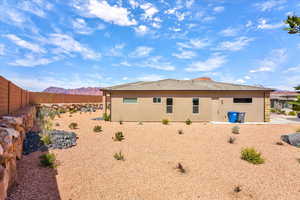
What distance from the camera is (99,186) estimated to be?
3.74 meters

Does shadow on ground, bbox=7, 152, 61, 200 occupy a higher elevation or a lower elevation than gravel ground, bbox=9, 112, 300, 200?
higher

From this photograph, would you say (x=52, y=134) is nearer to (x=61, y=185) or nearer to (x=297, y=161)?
(x=61, y=185)

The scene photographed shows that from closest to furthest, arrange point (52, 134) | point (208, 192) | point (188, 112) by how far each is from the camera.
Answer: point (208, 192)
point (52, 134)
point (188, 112)

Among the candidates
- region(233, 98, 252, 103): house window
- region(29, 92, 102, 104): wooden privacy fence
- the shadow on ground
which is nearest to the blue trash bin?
region(233, 98, 252, 103): house window

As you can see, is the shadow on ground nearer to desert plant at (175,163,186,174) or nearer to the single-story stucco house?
desert plant at (175,163,186,174)

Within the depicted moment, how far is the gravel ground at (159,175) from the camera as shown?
11.5 feet

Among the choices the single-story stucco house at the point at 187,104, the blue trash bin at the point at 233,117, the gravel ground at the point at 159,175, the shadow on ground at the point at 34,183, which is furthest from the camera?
the single-story stucco house at the point at 187,104

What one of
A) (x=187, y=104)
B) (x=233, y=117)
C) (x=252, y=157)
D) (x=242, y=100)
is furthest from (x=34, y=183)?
(x=242, y=100)

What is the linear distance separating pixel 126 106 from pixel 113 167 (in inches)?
374

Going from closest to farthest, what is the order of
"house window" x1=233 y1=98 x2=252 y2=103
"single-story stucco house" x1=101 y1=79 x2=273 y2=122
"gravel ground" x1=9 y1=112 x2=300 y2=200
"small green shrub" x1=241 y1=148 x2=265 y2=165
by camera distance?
"gravel ground" x1=9 y1=112 x2=300 y2=200 < "small green shrub" x1=241 y1=148 x2=265 y2=165 < "single-story stucco house" x1=101 y1=79 x2=273 y2=122 < "house window" x1=233 y1=98 x2=252 y2=103

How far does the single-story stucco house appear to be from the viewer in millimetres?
13852

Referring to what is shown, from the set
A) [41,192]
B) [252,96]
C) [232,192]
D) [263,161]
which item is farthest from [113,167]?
[252,96]

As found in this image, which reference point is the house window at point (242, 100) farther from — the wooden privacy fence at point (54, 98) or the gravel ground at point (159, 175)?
the wooden privacy fence at point (54, 98)

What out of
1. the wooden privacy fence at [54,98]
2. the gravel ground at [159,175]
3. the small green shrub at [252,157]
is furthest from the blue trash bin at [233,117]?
the wooden privacy fence at [54,98]
